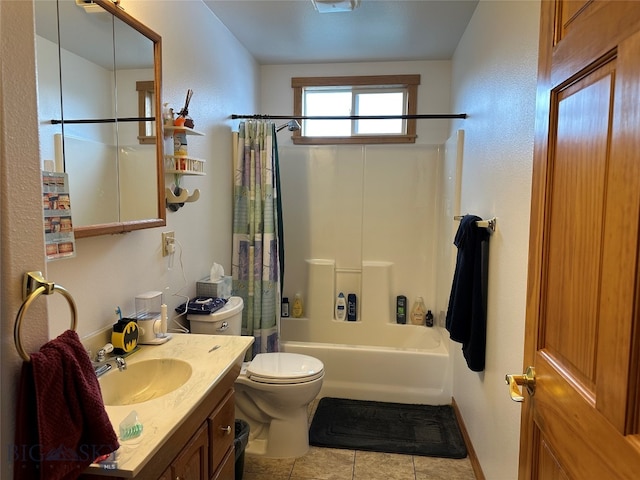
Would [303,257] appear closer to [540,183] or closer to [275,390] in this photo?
[275,390]

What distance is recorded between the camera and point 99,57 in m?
1.51

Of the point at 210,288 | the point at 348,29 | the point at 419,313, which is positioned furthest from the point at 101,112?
the point at 419,313

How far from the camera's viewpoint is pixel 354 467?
7.43 ft

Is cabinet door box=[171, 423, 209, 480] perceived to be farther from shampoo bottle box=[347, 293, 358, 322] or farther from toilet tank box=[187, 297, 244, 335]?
shampoo bottle box=[347, 293, 358, 322]

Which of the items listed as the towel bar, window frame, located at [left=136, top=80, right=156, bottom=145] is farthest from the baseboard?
window frame, located at [left=136, top=80, right=156, bottom=145]

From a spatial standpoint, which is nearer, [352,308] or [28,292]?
[28,292]

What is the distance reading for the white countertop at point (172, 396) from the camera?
3.06 ft

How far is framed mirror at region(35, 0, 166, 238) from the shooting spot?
1297 mm

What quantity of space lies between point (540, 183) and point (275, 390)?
1.70 meters

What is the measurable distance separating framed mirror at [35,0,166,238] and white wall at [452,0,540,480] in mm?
1517

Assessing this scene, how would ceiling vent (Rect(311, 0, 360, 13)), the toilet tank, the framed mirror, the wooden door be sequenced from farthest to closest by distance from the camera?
1. ceiling vent (Rect(311, 0, 360, 13))
2. the toilet tank
3. the framed mirror
4. the wooden door

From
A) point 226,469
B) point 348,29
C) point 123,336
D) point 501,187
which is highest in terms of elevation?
point 348,29

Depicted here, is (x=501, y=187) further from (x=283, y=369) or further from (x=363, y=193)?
(x=363, y=193)

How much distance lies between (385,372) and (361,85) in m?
2.30
